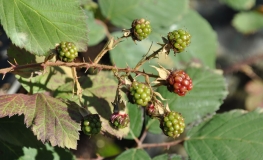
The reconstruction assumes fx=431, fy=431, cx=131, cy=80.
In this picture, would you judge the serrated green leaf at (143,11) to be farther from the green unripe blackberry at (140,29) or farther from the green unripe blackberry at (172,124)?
the green unripe blackberry at (172,124)

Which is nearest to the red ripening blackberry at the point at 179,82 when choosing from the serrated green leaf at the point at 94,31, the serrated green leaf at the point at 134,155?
the serrated green leaf at the point at 134,155

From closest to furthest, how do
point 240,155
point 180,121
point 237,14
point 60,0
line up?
point 180,121, point 60,0, point 240,155, point 237,14

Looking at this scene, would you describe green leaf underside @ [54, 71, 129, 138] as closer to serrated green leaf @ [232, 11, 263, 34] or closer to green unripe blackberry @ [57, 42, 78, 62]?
green unripe blackberry @ [57, 42, 78, 62]

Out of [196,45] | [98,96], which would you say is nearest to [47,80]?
[98,96]

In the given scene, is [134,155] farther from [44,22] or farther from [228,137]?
[44,22]

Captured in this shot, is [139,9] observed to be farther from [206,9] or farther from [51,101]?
[206,9]

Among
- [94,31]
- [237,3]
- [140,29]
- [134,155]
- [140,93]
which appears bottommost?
[134,155]

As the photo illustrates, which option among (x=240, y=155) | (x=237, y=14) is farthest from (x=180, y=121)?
(x=237, y=14)
